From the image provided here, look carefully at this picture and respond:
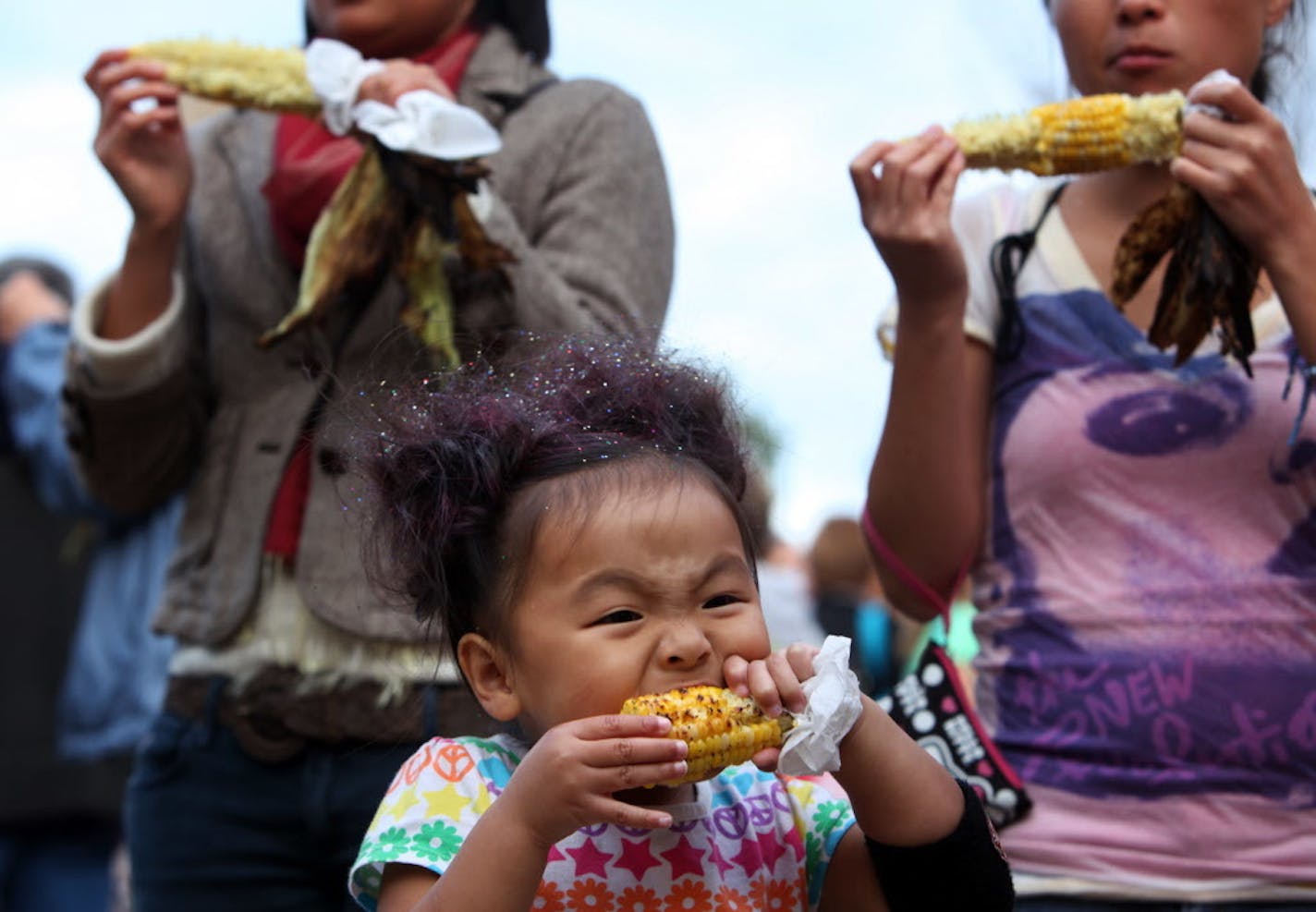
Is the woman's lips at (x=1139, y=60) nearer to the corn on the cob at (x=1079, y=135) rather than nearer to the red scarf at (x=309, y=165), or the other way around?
the corn on the cob at (x=1079, y=135)

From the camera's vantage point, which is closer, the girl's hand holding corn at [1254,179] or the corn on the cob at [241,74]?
the girl's hand holding corn at [1254,179]

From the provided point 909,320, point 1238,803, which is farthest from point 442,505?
point 1238,803

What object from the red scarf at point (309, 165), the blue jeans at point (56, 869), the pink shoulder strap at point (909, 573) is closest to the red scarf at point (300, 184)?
the red scarf at point (309, 165)

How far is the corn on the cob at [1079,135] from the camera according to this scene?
7.75ft

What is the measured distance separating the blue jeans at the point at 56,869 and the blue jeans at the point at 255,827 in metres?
2.05

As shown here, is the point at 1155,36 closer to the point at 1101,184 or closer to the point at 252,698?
the point at 1101,184

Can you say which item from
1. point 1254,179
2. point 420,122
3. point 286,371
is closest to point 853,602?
point 286,371

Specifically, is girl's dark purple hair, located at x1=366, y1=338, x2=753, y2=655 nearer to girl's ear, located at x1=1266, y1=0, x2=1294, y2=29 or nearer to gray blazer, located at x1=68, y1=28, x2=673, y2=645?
gray blazer, located at x1=68, y1=28, x2=673, y2=645

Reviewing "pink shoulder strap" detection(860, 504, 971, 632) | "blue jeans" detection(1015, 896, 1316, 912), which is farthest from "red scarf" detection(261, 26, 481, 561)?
"blue jeans" detection(1015, 896, 1316, 912)

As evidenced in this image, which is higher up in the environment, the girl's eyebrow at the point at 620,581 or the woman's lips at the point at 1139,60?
the woman's lips at the point at 1139,60

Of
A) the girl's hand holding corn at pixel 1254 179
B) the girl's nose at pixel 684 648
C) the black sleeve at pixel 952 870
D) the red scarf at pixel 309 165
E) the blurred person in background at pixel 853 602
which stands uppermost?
the girl's hand holding corn at pixel 1254 179

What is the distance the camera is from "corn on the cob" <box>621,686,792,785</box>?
1.65 m

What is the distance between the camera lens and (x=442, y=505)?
1.92 metres

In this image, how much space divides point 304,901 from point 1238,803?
133cm
